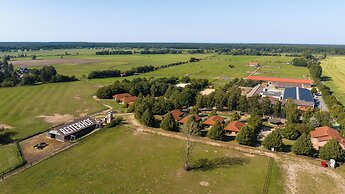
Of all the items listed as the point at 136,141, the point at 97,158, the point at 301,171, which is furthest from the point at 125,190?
the point at 301,171

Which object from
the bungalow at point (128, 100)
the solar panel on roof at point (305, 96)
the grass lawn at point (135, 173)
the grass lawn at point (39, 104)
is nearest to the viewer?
the grass lawn at point (135, 173)

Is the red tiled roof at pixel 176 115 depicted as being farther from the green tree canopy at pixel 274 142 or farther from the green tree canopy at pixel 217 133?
the green tree canopy at pixel 274 142

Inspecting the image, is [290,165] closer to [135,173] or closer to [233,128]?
[233,128]

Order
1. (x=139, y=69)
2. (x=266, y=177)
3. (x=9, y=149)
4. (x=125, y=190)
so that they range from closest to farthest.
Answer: (x=125, y=190) → (x=266, y=177) → (x=9, y=149) → (x=139, y=69)

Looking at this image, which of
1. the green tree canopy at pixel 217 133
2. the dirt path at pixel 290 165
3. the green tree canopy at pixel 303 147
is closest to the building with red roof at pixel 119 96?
the dirt path at pixel 290 165

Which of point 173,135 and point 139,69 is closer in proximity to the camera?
point 173,135

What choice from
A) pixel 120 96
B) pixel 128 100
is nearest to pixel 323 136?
pixel 128 100

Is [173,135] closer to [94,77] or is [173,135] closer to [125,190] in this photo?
[125,190]
